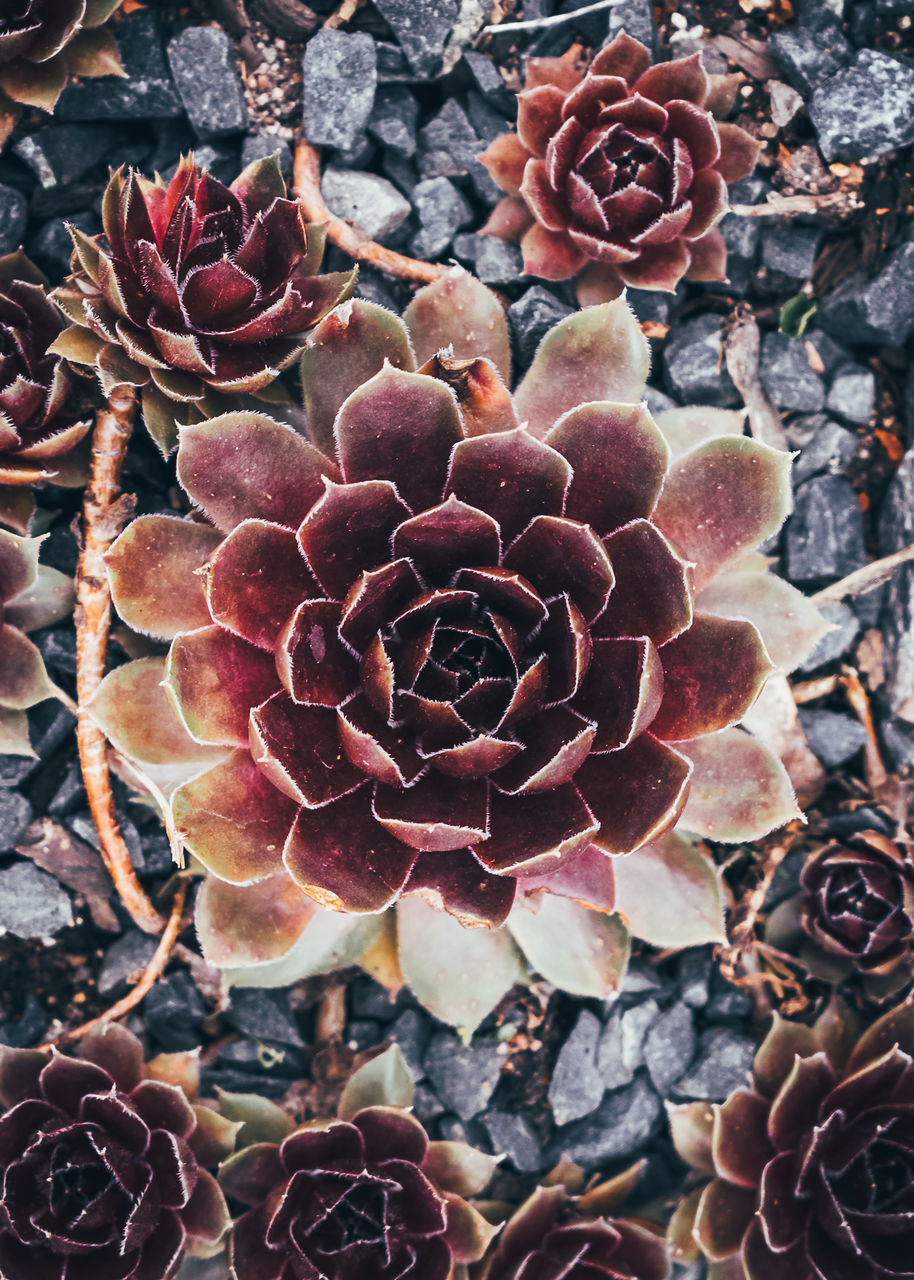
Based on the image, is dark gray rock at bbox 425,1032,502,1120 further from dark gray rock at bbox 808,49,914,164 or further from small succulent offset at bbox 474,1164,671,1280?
dark gray rock at bbox 808,49,914,164

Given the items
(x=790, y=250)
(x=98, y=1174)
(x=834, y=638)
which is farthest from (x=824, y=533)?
(x=98, y=1174)

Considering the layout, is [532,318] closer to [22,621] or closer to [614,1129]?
[22,621]

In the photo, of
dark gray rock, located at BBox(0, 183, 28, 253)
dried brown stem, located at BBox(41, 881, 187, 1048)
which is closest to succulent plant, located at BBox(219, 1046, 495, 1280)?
dried brown stem, located at BBox(41, 881, 187, 1048)

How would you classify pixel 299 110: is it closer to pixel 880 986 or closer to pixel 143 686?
pixel 143 686

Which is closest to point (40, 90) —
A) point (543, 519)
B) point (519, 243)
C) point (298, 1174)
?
point (519, 243)

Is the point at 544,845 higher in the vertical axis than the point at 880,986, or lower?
higher

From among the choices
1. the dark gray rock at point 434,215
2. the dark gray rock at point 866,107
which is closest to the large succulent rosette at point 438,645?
the dark gray rock at point 434,215
